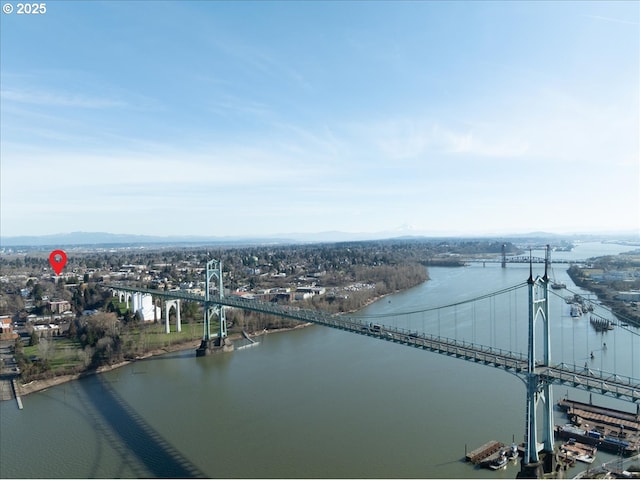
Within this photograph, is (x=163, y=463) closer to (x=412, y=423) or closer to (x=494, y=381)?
(x=412, y=423)

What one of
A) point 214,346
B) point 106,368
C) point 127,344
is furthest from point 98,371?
point 214,346

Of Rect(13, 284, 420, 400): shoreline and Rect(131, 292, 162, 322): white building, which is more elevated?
Rect(131, 292, 162, 322): white building

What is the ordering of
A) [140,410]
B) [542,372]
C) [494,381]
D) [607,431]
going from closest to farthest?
[542,372]
[607,431]
[140,410]
[494,381]

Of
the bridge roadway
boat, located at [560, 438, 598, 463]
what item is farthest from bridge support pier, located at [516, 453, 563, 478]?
the bridge roadway

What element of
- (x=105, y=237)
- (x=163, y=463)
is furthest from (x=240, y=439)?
(x=105, y=237)

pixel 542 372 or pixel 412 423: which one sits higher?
pixel 542 372

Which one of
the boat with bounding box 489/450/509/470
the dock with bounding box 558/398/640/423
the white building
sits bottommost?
the boat with bounding box 489/450/509/470

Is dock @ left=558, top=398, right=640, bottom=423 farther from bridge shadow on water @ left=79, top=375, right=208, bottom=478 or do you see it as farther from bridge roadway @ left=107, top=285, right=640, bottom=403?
bridge shadow on water @ left=79, top=375, right=208, bottom=478
